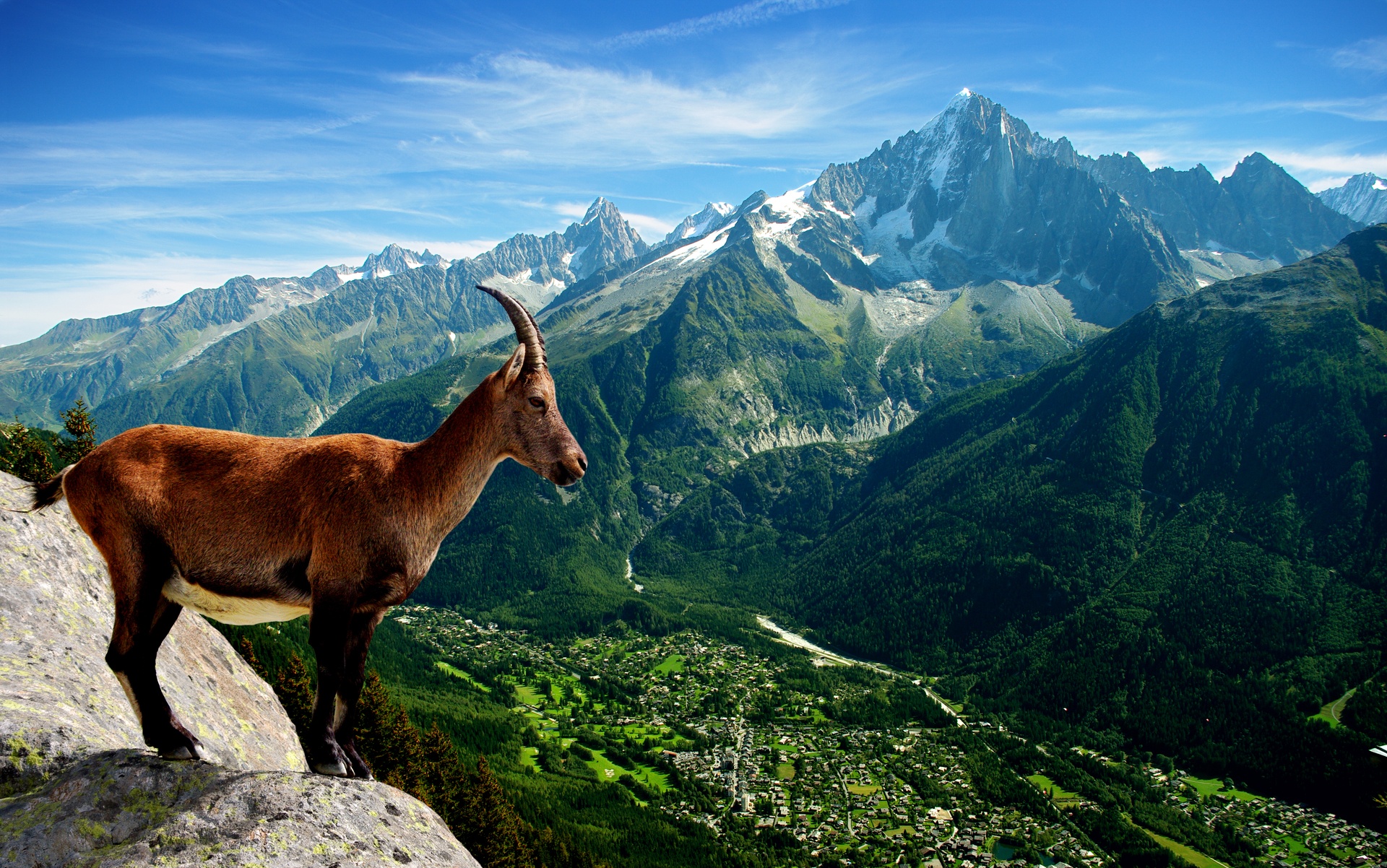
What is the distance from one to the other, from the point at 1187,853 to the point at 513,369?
458ft

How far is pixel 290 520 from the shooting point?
737 cm

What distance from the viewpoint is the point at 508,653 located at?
17925 cm

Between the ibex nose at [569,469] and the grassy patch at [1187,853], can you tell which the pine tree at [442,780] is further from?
the grassy patch at [1187,853]

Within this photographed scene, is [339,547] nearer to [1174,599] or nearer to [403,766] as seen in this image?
[403,766]

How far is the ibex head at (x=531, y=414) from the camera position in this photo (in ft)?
25.4

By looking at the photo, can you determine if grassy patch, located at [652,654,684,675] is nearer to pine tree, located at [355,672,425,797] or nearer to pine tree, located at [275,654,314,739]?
pine tree, located at [355,672,425,797]

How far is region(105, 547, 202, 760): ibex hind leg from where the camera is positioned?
726cm

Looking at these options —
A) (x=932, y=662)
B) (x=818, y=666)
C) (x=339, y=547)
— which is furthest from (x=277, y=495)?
(x=932, y=662)

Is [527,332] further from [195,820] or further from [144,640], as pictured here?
[195,820]

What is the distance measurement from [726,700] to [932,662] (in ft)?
230

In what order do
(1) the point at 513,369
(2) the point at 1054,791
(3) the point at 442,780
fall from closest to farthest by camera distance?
(1) the point at 513,369 < (3) the point at 442,780 < (2) the point at 1054,791

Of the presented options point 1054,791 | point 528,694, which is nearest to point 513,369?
point 1054,791

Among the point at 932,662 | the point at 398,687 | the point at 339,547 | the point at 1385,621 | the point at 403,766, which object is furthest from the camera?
the point at 932,662

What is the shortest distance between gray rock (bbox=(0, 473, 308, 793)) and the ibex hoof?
2102mm
